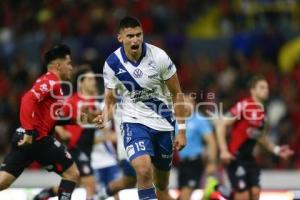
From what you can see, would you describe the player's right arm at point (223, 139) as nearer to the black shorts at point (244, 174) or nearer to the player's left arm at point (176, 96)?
the black shorts at point (244, 174)

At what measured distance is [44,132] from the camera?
1031 centimetres

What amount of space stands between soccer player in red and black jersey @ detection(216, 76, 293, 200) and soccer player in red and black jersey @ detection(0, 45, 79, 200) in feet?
7.86

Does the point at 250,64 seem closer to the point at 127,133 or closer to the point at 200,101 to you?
the point at 200,101

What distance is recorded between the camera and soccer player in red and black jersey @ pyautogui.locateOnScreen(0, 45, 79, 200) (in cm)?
1004

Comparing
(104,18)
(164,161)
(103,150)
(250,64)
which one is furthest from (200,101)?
(104,18)

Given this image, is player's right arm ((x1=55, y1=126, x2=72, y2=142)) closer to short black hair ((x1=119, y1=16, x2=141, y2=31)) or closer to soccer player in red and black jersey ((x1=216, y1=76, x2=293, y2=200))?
soccer player in red and black jersey ((x1=216, y1=76, x2=293, y2=200))

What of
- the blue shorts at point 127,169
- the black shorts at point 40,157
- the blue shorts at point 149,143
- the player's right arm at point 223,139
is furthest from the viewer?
the blue shorts at point 127,169

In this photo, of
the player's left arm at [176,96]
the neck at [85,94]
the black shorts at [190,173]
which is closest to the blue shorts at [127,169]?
the black shorts at [190,173]

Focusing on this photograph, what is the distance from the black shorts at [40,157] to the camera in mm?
10258

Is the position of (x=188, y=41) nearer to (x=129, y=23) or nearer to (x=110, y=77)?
(x=110, y=77)

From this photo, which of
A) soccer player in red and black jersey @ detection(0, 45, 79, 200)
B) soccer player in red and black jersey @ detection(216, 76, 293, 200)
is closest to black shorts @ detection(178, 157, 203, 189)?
soccer player in red and black jersey @ detection(216, 76, 293, 200)

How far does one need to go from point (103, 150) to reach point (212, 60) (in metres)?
6.81

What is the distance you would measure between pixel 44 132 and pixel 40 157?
11.6 inches

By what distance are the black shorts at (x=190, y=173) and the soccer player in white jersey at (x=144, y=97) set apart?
8.74 feet
